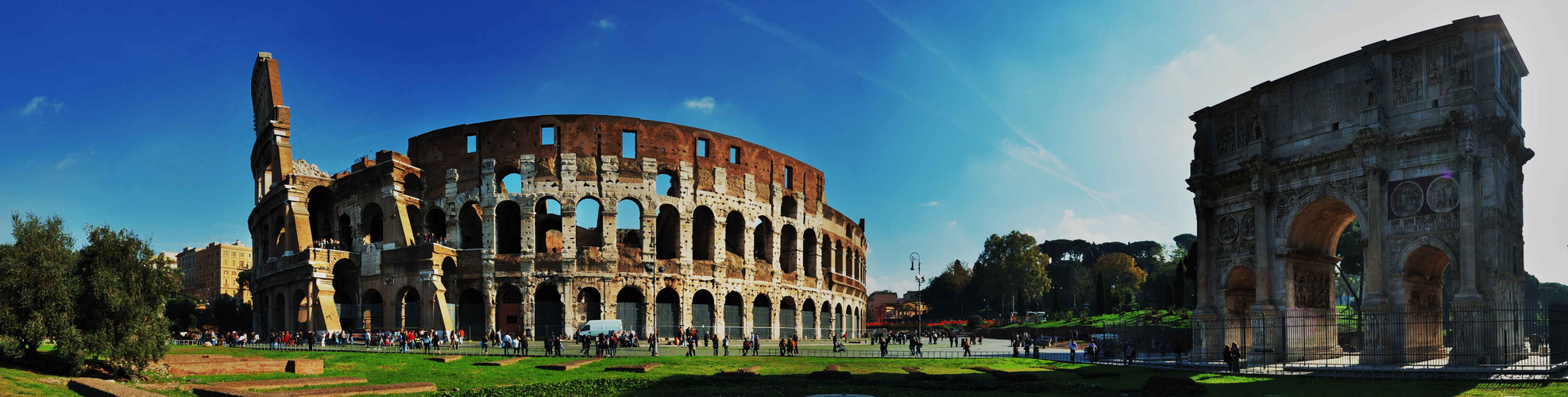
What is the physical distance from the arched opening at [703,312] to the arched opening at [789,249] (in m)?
6.73

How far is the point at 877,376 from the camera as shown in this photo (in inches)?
969

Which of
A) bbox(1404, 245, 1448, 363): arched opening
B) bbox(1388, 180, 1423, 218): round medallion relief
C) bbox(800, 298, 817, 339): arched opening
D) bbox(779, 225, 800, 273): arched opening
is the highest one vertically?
bbox(1388, 180, 1423, 218): round medallion relief

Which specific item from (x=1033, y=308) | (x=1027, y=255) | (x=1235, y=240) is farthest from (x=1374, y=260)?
(x=1033, y=308)

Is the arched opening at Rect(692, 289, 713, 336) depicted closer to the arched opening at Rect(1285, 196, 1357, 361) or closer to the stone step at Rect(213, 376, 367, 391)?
the arched opening at Rect(1285, 196, 1357, 361)

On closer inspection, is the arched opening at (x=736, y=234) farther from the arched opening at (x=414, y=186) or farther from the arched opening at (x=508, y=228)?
the arched opening at (x=414, y=186)

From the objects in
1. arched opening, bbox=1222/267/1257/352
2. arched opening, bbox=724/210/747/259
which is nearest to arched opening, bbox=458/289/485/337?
arched opening, bbox=724/210/747/259

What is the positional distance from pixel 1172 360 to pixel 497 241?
32.4 metres

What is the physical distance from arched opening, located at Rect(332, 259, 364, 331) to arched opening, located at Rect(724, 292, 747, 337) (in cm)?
1791

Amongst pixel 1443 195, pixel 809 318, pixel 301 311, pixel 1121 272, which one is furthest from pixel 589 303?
pixel 1121 272

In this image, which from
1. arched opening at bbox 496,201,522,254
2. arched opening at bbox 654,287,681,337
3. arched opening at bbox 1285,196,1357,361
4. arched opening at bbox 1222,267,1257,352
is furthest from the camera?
arched opening at bbox 496,201,522,254

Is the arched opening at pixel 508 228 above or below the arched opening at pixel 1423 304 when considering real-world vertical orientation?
above

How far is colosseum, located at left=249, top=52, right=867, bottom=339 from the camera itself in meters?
48.8

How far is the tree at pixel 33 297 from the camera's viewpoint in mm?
21734

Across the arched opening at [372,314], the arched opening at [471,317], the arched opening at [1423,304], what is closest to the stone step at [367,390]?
the arched opening at [1423,304]
